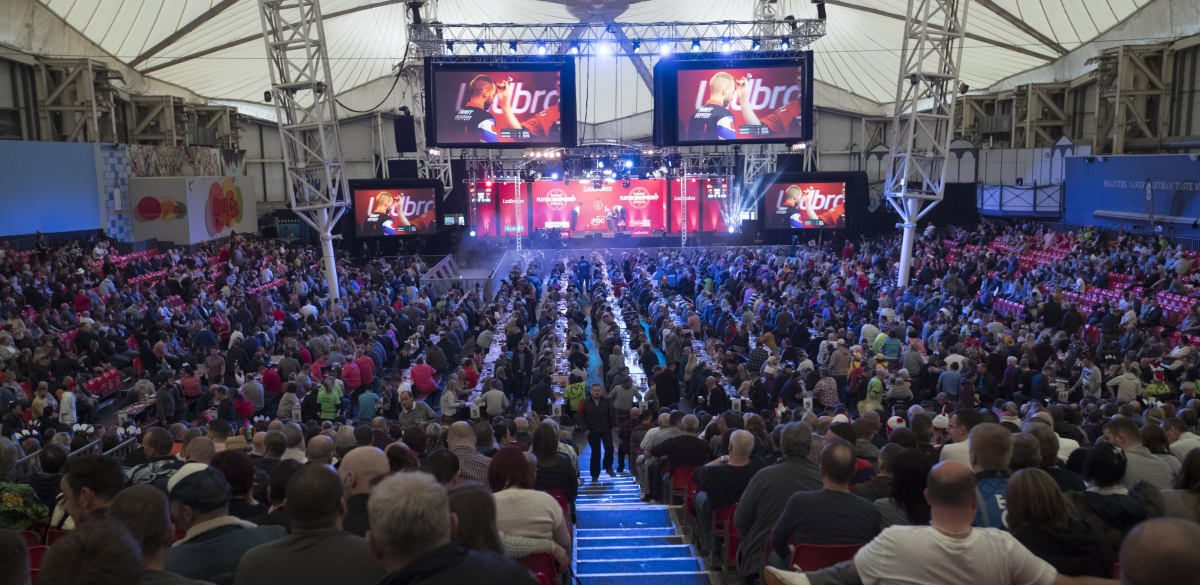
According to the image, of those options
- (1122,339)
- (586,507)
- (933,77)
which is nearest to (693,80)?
(933,77)

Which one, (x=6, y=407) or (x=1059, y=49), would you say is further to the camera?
(x=1059, y=49)

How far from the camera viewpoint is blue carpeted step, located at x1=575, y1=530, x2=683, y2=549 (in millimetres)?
5824

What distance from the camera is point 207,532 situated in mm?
2982

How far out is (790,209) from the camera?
87.3 ft

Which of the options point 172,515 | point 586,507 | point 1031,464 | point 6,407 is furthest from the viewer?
point 6,407

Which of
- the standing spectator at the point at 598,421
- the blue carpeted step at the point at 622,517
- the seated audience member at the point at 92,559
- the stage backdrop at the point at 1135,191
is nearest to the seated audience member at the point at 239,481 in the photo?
the seated audience member at the point at 92,559

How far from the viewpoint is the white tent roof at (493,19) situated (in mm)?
23844

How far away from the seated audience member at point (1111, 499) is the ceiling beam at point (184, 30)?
85.1 feet

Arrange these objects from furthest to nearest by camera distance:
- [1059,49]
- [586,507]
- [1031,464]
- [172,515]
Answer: [1059,49] < [586,507] < [1031,464] < [172,515]

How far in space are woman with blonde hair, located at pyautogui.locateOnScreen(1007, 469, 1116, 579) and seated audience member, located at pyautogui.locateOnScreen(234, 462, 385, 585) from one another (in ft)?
6.79

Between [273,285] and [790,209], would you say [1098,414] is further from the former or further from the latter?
[790,209]

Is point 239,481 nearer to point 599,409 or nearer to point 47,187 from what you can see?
point 599,409

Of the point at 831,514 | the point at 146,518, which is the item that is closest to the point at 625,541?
the point at 831,514

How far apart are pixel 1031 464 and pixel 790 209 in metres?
23.6
